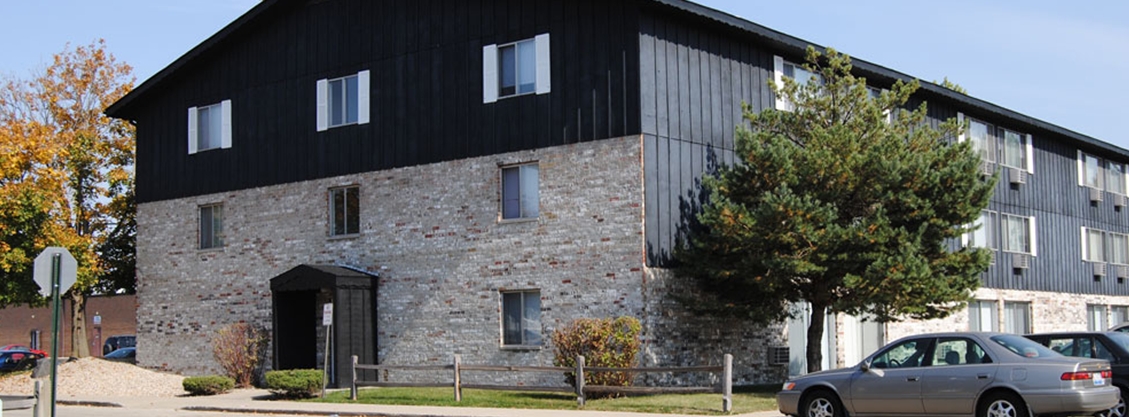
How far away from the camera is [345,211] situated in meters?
31.2

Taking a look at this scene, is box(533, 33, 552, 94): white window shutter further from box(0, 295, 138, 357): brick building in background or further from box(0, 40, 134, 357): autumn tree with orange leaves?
box(0, 295, 138, 357): brick building in background

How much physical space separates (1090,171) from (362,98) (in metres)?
25.5

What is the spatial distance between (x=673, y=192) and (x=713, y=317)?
2.83 metres

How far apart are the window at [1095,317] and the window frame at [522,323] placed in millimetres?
22370

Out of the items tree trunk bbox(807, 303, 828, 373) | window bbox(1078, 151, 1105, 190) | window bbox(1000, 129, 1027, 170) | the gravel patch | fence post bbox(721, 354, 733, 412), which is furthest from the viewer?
window bbox(1078, 151, 1105, 190)

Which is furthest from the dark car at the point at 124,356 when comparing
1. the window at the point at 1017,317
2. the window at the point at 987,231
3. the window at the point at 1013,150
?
the window at the point at 1013,150

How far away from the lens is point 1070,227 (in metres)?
41.1

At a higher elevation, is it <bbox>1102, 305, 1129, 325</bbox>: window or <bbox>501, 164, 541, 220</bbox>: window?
<bbox>501, 164, 541, 220</bbox>: window

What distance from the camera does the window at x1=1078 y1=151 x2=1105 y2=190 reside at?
4203 cm

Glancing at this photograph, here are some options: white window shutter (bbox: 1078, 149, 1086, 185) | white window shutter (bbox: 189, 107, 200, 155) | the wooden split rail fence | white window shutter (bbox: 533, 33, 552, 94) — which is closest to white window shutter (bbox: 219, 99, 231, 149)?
white window shutter (bbox: 189, 107, 200, 155)

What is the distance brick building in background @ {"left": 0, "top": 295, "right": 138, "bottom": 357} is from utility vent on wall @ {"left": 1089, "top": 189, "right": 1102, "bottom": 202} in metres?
46.8

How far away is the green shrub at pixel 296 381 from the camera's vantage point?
2720 centimetres

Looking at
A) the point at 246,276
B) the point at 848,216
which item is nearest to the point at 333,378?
the point at 246,276

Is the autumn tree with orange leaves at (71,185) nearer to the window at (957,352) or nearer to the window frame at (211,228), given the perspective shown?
the window frame at (211,228)
